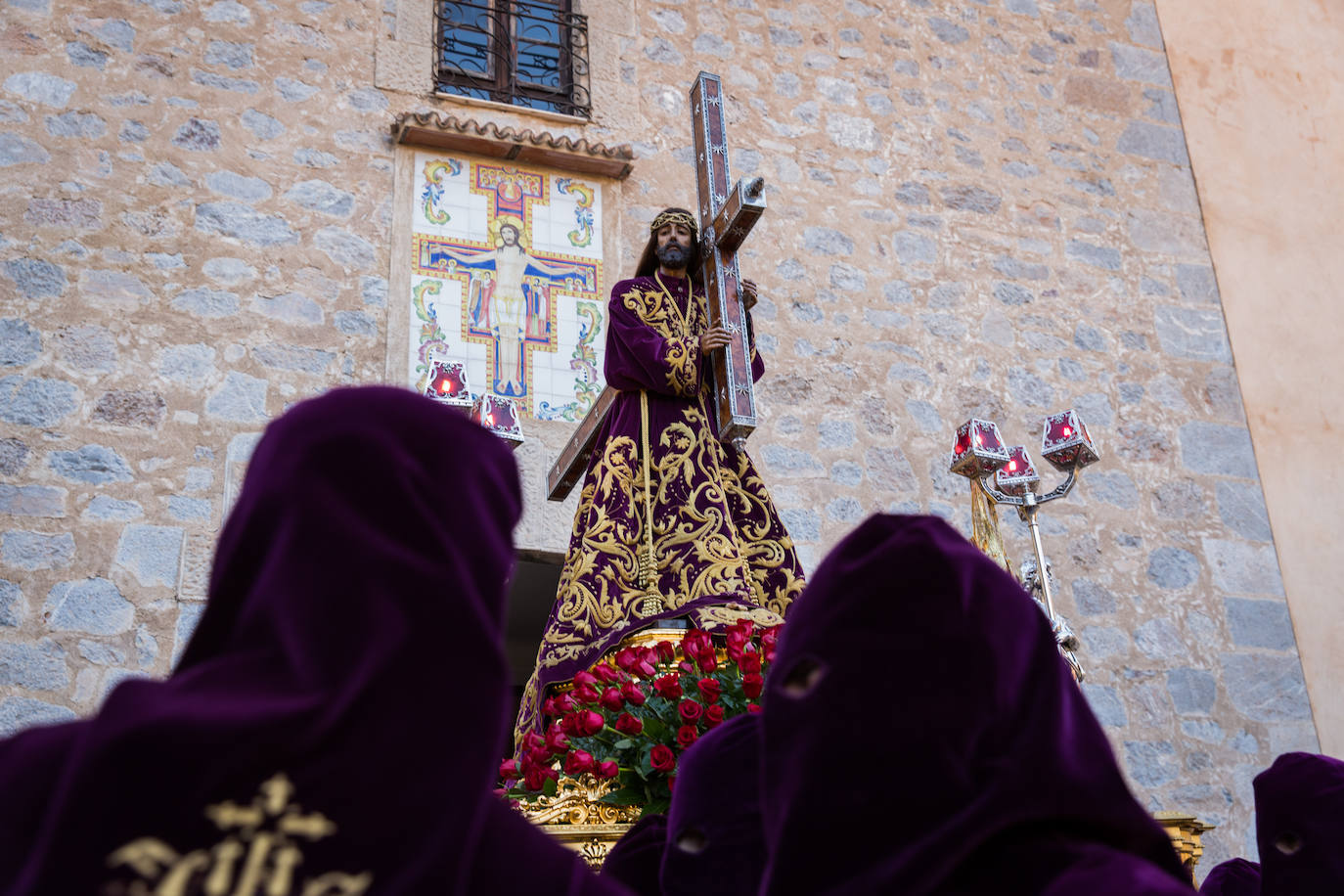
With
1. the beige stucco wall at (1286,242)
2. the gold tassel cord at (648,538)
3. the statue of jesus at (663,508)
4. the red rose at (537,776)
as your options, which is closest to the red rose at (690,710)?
the red rose at (537,776)

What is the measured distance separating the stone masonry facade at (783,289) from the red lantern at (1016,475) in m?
1.22

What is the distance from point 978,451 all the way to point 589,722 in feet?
6.90

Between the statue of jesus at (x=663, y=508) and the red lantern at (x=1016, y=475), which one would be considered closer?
the statue of jesus at (x=663, y=508)

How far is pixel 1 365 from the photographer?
5.22m

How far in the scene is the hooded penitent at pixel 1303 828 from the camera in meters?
1.80

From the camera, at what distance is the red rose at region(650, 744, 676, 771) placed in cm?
292

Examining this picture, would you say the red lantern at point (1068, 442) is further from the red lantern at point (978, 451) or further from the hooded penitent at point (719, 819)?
the hooded penitent at point (719, 819)

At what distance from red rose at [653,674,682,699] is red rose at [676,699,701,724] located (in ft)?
0.26

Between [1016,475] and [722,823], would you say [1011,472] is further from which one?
[722,823]

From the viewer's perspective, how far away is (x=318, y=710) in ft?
3.17

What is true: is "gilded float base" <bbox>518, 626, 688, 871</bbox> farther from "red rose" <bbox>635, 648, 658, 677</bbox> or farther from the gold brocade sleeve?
the gold brocade sleeve

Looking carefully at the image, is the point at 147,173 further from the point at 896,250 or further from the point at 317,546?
the point at 317,546

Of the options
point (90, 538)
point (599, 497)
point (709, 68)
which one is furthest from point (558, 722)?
point (709, 68)

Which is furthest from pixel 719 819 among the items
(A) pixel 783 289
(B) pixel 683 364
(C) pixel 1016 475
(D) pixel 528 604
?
(A) pixel 783 289
